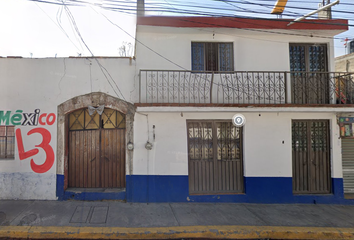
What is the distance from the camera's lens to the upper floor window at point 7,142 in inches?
232

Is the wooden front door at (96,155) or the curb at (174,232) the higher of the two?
the wooden front door at (96,155)

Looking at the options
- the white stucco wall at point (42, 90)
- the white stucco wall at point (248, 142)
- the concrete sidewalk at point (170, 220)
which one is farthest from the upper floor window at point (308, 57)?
the white stucco wall at point (42, 90)

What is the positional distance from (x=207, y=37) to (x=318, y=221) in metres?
5.73

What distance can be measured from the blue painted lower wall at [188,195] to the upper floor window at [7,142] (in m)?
1.69

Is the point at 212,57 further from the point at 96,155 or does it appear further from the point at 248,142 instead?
the point at 96,155

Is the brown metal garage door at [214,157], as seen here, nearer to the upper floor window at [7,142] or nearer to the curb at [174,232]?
the curb at [174,232]

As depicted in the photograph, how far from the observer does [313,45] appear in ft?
21.4

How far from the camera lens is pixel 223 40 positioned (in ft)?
20.6

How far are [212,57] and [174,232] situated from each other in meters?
4.92

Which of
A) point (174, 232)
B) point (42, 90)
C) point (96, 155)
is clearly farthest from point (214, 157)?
point (42, 90)

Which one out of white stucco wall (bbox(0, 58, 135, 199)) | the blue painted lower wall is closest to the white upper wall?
white stucco wall (bbox(0, 58, 135, 199))

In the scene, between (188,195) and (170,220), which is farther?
(188,195)

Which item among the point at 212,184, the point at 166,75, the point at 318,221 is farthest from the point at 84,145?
the point at 318,221

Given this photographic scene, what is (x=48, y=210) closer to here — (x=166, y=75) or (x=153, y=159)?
(x=153, y=159)
